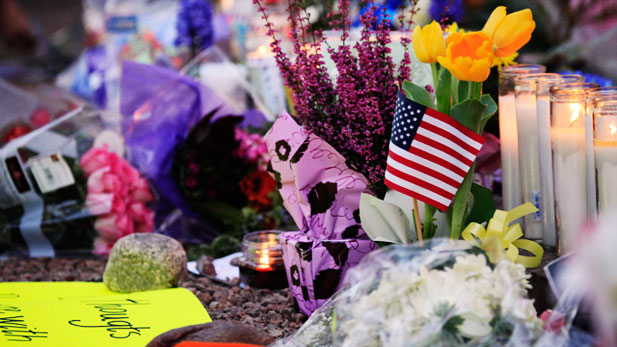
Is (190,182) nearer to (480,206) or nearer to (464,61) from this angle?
(480,206)

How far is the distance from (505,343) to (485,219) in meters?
0.58

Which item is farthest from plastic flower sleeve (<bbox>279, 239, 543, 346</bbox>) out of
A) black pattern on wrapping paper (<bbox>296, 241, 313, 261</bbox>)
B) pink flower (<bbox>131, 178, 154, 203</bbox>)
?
pink flower (<bbox>131, 178, 154, 203</bbox>)

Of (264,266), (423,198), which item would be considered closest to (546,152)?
(423,198)

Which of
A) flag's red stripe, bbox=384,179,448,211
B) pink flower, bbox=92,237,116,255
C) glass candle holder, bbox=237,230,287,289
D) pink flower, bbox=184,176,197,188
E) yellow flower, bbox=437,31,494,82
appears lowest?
pink flower, bbox=92,237,116,255

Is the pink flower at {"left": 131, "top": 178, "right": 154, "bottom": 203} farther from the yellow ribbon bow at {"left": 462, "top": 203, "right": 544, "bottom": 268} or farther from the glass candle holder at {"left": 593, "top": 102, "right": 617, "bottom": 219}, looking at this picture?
the glass candle holder at {"left": 593, "top": 102, "right": 617, "bottom": 219}

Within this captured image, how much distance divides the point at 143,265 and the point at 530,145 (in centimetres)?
105

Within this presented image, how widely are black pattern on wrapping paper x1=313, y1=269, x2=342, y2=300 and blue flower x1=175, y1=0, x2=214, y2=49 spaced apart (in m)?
3.12

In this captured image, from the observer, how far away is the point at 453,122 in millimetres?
1383

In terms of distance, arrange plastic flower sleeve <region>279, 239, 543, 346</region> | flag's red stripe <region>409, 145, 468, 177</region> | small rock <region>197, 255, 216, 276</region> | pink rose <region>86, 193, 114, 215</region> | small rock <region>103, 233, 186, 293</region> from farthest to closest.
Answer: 1. pink rose <region>86, 193, 114, 215</region>
2. small rock <region>197, 255, 216, 276</region>
3. small rock <region>103, 233, 186, 293</region>
4. flag's red stripe <region>409, 145, 468, 177</region>
5. plastic flower sleeve <region>279, 239, 543, 346</region>

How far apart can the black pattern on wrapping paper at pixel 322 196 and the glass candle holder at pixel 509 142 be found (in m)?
0.44

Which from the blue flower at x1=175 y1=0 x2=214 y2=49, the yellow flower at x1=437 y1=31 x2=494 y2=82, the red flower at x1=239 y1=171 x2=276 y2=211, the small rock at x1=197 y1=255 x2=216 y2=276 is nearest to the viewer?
the yellow flower at x1=437 y1=31 x2=494 y2=82

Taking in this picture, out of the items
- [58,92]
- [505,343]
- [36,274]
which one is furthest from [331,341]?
[58,92]

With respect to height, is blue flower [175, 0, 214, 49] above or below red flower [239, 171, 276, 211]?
above

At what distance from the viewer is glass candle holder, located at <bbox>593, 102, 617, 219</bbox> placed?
1455 millimetres
